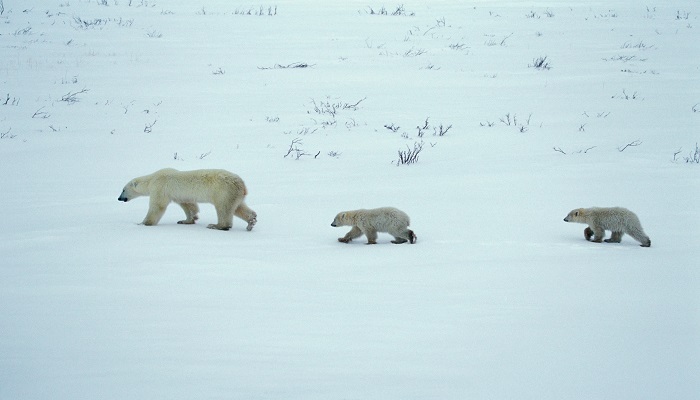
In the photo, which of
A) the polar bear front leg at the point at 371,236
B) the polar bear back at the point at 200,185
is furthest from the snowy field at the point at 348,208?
the polar bear back at the point at 200,185

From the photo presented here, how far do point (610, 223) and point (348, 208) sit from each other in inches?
110

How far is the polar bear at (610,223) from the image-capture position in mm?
6336

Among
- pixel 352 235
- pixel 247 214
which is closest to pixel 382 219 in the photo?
pixel 352 235

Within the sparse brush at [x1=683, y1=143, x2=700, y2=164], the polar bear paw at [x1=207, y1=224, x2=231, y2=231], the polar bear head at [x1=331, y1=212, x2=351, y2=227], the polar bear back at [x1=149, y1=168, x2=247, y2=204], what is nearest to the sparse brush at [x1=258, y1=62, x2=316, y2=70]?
the sparse brush at [x1=683, y1=143, x2=700, y2=164]

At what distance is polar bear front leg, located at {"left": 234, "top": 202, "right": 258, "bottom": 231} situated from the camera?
6.97 m

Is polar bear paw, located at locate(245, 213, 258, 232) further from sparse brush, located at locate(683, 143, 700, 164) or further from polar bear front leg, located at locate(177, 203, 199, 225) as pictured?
sparse brush, located at locate(683, 143, 700, 164)

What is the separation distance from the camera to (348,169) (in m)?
9.89

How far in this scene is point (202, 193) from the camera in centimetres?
693

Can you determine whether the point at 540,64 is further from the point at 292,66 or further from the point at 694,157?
the point at 694,157

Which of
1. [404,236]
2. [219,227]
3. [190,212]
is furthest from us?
[190,212]

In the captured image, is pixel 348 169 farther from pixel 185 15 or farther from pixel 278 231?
pixel 185 15

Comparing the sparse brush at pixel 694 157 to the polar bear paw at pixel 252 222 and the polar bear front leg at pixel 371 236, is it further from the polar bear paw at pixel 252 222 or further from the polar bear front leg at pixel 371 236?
the polar bear paw at pixel 252 222

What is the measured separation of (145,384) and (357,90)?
12279 millimetres

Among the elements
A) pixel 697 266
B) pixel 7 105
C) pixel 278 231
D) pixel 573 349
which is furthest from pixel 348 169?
pixel 7 105
